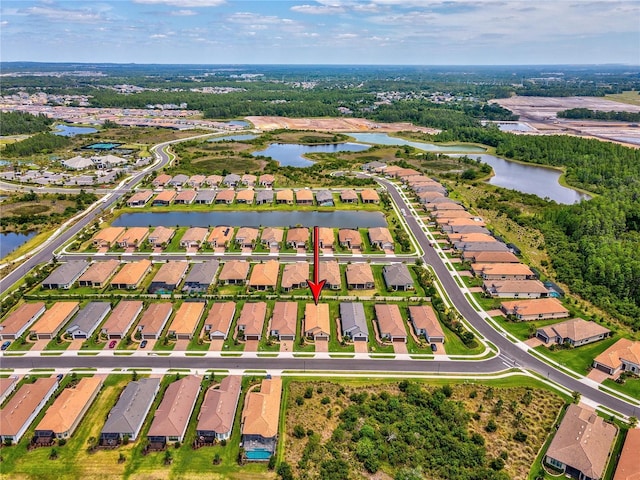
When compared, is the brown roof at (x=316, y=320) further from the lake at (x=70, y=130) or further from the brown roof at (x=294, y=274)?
the lake at (x=70, y=130)

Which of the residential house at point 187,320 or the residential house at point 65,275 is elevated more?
the residential house at point 65,275

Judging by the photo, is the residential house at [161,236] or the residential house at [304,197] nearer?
the residential house at [161,236]

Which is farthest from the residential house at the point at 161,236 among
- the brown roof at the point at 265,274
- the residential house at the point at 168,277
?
the brown roof at the point at 265,274

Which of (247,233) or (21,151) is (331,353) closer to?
(247,233)

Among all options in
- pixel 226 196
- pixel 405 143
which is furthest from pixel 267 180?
pixel 405 143

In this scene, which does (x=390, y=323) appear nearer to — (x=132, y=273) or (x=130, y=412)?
(x=130, y=412)

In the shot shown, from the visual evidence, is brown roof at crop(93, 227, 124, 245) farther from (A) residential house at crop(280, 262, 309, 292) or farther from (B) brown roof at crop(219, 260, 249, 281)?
(A) residential house at crop(280, 262, 309, 292)

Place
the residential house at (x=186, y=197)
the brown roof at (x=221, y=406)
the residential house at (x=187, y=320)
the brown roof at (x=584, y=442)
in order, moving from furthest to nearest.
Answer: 1. the residential house at (x=186, y=197)
2. the residential house at (x=187, y=320)
3. the brown roof at (x=221, y=406)
4. the brown roof at (x=584, y=442)
